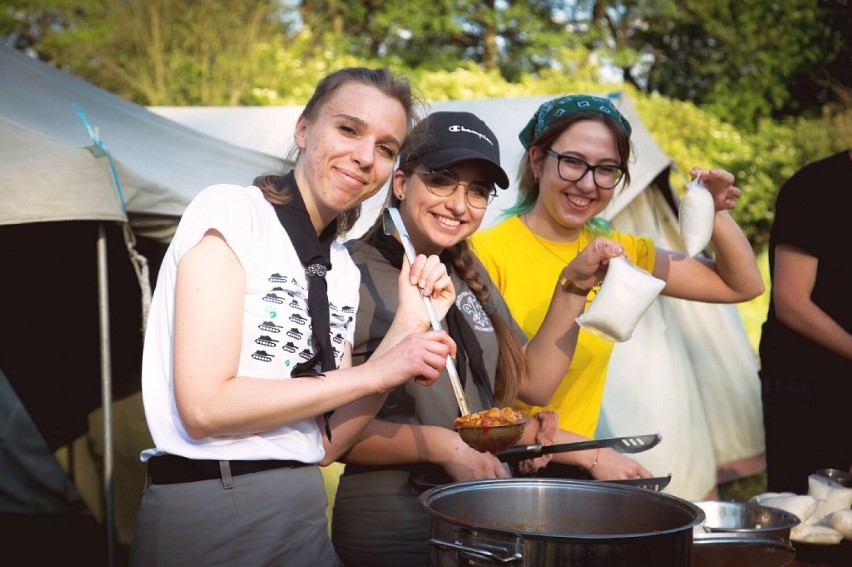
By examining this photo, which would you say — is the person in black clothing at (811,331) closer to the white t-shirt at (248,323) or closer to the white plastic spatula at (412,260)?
the white plastic spatula at (412,260)

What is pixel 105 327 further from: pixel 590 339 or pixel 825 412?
pixel 825 412

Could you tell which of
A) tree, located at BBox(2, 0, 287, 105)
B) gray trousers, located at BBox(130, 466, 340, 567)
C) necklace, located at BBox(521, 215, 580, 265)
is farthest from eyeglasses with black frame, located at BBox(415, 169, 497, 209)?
tree, located at BBox(2, 0, 287, 105)

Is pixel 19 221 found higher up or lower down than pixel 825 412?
higher up

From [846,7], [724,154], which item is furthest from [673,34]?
[846,7]

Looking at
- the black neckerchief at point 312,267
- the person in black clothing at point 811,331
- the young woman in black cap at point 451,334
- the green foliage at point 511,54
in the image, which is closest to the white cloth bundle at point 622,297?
the young woman in black cap at point 451,334

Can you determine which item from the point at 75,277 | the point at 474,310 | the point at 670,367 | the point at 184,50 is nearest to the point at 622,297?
the point at 474,310

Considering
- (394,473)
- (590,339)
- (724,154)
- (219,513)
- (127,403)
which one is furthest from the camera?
(724,154)

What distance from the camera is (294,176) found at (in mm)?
1942

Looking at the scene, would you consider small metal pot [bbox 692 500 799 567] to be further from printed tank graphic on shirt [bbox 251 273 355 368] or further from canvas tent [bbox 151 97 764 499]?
canvas tent [bbox 151 97 764 499]

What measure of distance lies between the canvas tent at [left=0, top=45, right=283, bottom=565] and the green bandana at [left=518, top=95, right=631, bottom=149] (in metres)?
1.88

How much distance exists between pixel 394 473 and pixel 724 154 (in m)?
14.2

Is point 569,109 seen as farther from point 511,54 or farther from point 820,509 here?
point 511,54

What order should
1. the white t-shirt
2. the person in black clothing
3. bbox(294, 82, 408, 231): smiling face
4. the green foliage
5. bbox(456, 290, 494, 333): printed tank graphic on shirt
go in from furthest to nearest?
the green foliage → the person in black clothing → bbox(456, 290, 494, 333): printed tank graphic on shirt → bbox(294, 82, 408, 231): smiling face → the white t-shirt

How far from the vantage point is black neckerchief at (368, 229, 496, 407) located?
232 centimetres
